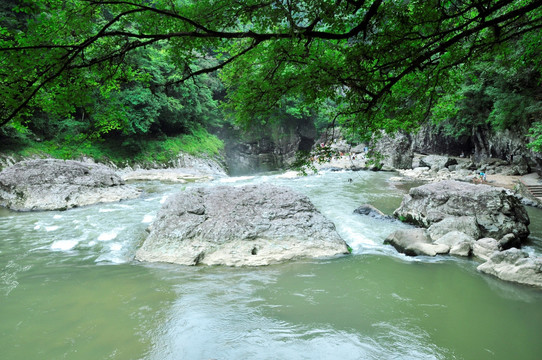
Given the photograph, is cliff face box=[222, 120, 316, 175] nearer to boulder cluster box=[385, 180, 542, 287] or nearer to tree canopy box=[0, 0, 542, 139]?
boulder cluster box=[385, 180, 542, 287]

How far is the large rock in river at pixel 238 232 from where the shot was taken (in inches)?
243

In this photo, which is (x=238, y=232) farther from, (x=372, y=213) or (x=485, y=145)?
(x=485, y=145)

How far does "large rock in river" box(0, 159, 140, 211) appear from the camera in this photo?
35.9ft

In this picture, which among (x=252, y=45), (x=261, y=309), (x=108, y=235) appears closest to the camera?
(x=252, y=45)

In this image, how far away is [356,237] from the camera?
25.8ft

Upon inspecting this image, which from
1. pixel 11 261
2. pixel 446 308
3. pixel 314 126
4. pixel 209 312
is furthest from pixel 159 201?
pixel 314 126

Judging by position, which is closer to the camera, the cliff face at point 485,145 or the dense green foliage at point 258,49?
the dense green foliage at point 258,49

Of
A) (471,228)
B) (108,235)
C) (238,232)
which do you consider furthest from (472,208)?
(108,235)

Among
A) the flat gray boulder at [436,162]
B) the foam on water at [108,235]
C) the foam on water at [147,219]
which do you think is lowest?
the foam on water at [108,235]

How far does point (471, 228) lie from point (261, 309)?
6399 millimetres

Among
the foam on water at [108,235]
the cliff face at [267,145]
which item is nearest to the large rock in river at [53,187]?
the foam on water at [108,235]

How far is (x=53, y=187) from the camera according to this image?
1152cm

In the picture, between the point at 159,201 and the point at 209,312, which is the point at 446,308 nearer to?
the point at 209,312

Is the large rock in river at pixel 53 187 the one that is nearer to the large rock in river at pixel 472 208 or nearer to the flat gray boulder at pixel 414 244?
the flat gray boulder at pixel 414 244
